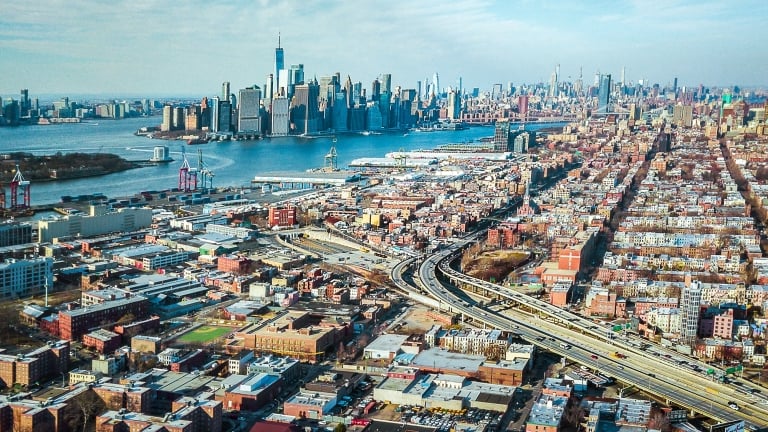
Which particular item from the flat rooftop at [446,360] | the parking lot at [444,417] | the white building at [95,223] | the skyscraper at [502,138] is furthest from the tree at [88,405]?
the skyscraper at [502,138]

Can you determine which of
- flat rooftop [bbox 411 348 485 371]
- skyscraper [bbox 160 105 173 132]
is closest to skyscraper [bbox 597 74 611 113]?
skyscraper [bbox 160 105 173 132]

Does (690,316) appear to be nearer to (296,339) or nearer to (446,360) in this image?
(446,360)

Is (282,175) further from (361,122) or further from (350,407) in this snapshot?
(361,122)

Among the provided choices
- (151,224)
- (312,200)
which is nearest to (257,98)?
(312,200)

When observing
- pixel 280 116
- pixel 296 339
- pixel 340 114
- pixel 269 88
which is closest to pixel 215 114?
pixel 280 116

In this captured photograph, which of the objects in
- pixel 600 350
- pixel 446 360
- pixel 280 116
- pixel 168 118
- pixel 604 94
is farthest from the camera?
pixel 604 94

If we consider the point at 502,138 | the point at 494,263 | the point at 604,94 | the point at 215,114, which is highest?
the point at 604,94
